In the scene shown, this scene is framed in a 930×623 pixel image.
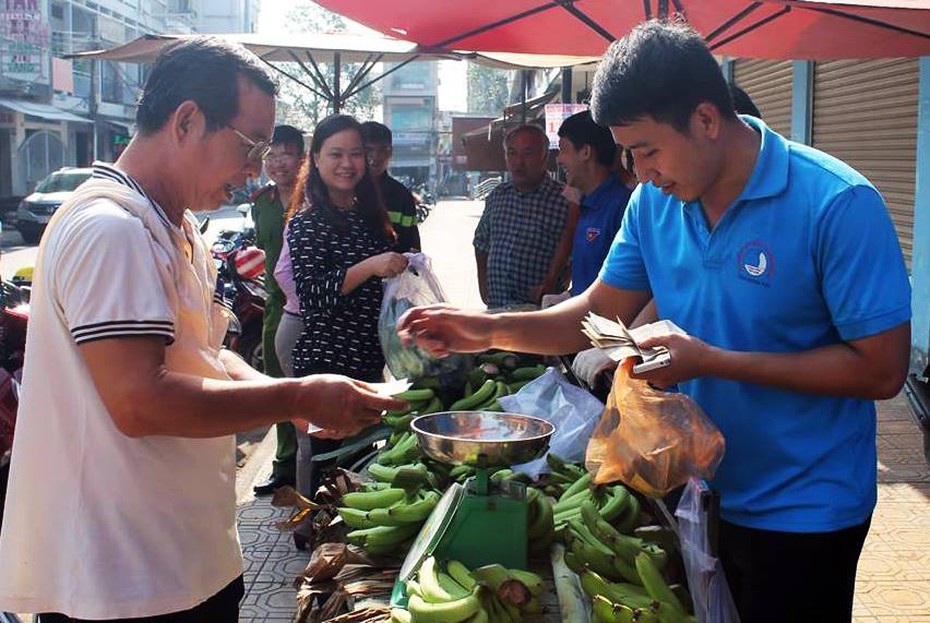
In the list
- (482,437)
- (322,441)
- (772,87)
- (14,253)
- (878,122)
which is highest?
(772,87)

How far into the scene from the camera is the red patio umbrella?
5059 mm

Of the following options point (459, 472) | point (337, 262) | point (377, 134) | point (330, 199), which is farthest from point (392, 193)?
point (459, 472)

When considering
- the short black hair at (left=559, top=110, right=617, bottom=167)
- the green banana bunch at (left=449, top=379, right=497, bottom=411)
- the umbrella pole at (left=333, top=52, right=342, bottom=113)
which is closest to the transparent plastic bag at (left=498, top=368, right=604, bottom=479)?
the green banana bunch at (left=449, top=379, right=497, bottom=411)

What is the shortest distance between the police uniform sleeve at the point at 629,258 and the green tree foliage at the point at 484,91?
7100 centimetres

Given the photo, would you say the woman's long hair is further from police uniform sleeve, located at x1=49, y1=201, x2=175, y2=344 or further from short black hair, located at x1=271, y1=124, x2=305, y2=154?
police uniform sleeve, located at x1=49, y1=201, x2=175, y2=344

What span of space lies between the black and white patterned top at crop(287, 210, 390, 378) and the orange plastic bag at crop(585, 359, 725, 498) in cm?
241

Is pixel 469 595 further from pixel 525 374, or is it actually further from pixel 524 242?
pixel 524 242

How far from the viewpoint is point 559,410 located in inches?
142

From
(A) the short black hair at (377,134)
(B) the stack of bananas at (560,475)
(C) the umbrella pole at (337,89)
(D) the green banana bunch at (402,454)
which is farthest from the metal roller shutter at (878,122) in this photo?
(D) the green banana bunch at (402,454)

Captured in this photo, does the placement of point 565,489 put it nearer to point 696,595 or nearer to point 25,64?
point 696,595

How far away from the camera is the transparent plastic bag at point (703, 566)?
2152 millimetres

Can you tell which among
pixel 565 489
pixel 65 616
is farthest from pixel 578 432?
pixel 65 616

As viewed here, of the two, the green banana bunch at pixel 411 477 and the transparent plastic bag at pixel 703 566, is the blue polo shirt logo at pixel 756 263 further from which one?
the green banana bunch at pixel 411 477

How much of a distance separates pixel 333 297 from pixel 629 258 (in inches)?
85.4
